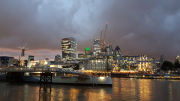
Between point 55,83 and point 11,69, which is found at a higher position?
point 11,69

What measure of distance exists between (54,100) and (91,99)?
9.57 metres

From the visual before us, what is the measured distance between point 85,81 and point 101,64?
115 metres

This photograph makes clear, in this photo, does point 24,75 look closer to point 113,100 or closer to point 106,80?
point 106,80

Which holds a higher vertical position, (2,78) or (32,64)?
(32,64)

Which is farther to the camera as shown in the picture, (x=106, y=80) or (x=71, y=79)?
(x=71, y=79)

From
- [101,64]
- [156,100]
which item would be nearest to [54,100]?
[156,100]

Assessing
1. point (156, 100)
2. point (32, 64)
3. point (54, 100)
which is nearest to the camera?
point (54, 100)

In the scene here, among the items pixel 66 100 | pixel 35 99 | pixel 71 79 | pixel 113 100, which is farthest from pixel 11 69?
pixel 113 100

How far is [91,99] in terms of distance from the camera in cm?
4344

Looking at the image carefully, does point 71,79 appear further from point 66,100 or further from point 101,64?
point 101,64

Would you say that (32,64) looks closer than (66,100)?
No

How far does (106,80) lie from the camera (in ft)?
241

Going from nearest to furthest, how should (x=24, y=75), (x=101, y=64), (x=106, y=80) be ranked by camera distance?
1. (x=106, y=80)
2. (x=24, y=75)
3. (x=101, y=64)

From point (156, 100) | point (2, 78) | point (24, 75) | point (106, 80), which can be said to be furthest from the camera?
point (2, 78)
